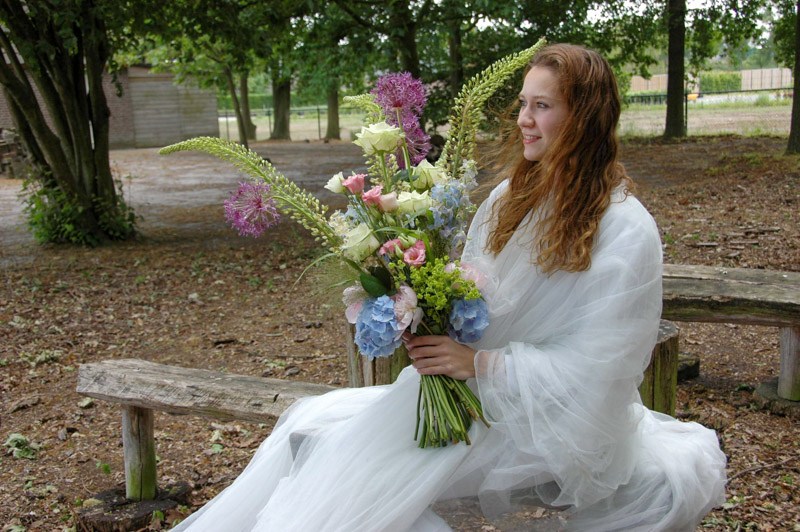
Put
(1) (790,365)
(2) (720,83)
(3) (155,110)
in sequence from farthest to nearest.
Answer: (2) (720,83), (3) (155,110), (1) (790,365)

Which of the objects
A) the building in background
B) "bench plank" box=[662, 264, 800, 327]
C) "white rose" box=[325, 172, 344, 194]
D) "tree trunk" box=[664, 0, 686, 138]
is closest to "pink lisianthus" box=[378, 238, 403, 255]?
"white rose" box=[325, 172, 344, 194]

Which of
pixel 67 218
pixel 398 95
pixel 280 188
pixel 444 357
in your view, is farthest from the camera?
pixel 67 218

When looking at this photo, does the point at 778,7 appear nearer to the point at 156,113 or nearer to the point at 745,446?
the point at 745,446

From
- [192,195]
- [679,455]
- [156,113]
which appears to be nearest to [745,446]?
[679,455]

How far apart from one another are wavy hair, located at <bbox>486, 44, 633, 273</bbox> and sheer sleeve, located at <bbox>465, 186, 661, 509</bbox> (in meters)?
0.05

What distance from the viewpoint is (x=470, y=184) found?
2549mm

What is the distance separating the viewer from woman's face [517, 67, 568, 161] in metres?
2.45

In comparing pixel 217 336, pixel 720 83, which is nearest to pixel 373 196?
pixel 217 336

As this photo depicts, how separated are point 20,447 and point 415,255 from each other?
3688mm

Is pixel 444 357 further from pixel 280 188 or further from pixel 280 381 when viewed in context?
pixel 280 381

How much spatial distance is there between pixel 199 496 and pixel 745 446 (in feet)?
8.75

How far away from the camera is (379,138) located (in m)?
2.53

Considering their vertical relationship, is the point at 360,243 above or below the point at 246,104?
below

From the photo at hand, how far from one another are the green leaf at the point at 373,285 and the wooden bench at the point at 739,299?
8.46 feet
